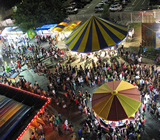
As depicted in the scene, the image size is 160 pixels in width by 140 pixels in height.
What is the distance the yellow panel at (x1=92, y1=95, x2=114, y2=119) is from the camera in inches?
404

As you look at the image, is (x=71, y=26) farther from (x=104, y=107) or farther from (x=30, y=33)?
(x=104, y=107)

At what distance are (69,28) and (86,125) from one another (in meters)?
14.8

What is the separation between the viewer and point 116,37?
12812 mm

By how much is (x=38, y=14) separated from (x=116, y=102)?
863 inches

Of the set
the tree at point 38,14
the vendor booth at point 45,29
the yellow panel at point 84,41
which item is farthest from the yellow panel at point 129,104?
the tree at point 38,14

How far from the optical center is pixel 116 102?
10.4 m

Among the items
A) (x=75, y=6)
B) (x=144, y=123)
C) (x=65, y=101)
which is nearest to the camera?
(x=144, y=123)

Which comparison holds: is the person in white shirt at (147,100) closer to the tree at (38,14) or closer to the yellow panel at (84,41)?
the yellow panel at (84,41)

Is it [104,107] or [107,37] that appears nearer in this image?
[104,107]

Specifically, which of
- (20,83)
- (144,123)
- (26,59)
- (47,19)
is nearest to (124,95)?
(144,123)

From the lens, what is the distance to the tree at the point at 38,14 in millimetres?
27281

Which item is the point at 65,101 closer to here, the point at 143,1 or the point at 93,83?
the point at 93,83

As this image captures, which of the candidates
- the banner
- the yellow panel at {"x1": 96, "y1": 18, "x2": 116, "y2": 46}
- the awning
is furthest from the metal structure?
the banner

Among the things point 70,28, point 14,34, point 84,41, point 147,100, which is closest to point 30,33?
point 14,34
